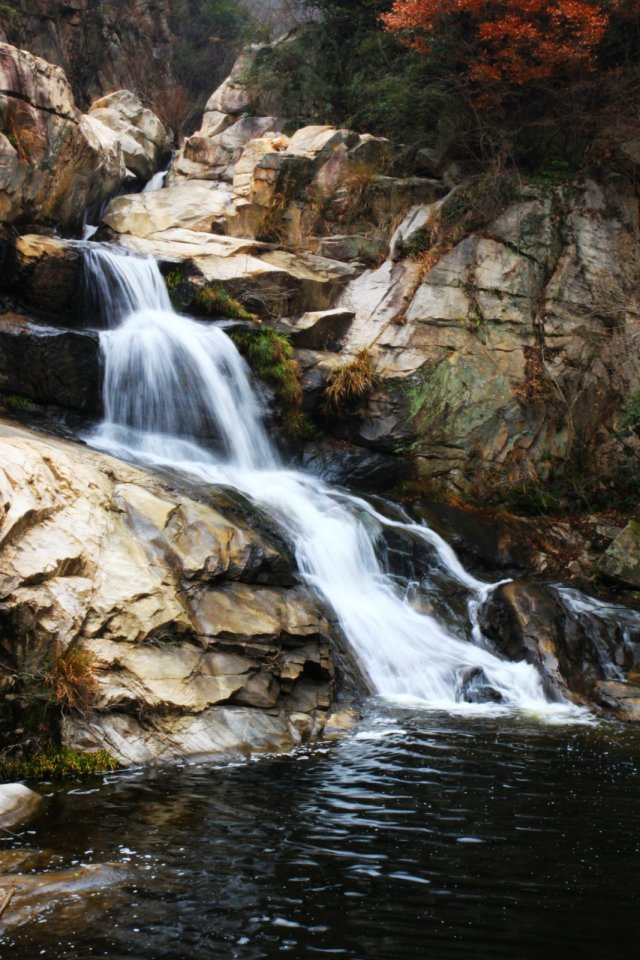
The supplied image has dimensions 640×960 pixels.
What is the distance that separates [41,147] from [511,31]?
7872mm

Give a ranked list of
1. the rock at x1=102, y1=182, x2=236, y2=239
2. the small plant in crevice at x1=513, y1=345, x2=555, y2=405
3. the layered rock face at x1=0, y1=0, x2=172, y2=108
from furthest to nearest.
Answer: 1. the layered rock face at x1=0, y1=0, x2=172, y2=108
2. the rock at x1=102, y1=182, x2=236, y2=239
3. the small plant in crevice at x1=513, y1=345, x2=555, y2=405

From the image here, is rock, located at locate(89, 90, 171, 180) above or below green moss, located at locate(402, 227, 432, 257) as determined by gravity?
above

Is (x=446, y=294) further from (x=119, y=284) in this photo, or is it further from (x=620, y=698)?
(x=620, y=698)

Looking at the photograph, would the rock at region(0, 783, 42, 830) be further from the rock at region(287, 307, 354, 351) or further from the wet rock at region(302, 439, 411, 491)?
the rock at region(287, 307, 354, 351)

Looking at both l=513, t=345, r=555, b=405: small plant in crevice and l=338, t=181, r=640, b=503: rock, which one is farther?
l=513, t=345, r=555, b=405: small plant in crevice

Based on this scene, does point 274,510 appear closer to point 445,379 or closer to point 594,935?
point 445,379

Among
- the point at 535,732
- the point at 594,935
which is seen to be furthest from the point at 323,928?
the point at 535,732

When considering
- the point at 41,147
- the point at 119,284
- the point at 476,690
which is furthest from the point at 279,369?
the point at 476,690

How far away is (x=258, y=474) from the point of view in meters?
11.8

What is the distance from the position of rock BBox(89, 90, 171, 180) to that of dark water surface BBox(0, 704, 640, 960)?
15.9 metres

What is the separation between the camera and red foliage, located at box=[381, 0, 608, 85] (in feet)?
44.4

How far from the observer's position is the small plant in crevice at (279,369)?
12.8 meters

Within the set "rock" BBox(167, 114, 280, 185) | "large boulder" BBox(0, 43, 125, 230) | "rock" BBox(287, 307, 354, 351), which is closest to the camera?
"large boulder" BBox(0, 43, 125, 230)

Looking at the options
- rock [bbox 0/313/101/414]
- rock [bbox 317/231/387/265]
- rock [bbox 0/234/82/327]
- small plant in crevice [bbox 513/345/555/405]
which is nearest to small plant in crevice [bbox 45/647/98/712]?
rock [bbox 0/313/101/414]
